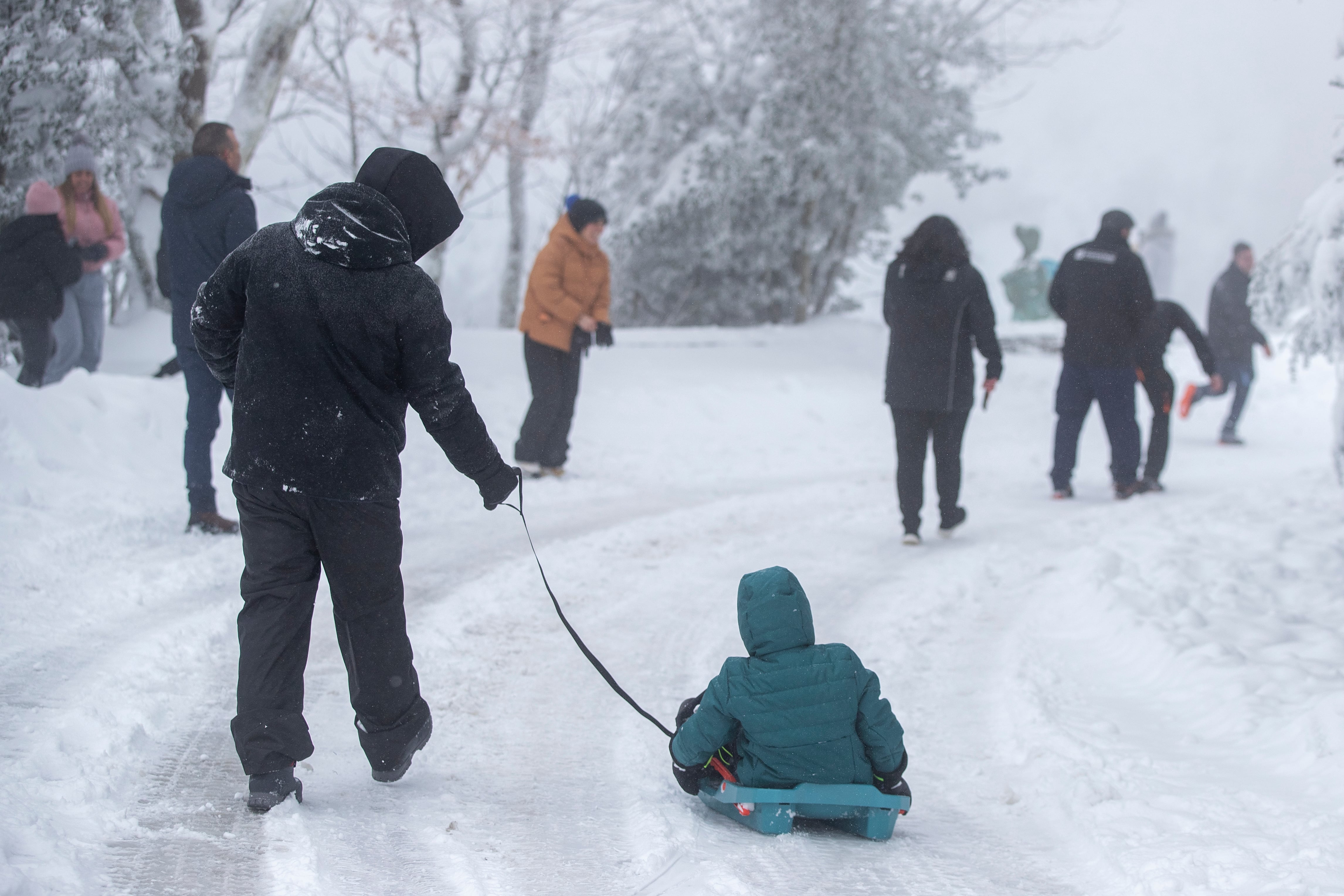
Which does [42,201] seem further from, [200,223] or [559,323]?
[559,323]

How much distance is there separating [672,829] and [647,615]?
2.13 m

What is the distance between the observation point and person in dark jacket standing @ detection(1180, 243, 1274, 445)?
12430 mm

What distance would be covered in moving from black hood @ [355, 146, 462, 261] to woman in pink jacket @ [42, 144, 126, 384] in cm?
541

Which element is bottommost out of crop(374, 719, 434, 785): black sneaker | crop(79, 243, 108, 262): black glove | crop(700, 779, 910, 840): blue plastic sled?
crop(700, 779, 910, 840): blue plastic sled

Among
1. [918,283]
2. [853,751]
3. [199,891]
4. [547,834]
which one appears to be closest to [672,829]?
[547,834]

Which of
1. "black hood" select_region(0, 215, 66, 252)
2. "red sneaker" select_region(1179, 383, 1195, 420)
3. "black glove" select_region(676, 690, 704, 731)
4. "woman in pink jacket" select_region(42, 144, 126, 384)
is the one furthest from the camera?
"red sneaker" select_region(1179, 383, 1195, 420)

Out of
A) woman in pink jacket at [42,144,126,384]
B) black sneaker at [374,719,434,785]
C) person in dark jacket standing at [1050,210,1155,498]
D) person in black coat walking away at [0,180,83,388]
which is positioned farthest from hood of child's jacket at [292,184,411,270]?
person in dark jacket standing at [1050,210,1155,498]

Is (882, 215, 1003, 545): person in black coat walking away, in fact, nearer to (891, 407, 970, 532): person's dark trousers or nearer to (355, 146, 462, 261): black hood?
(891, 407, 970, 532): person's dark trousers

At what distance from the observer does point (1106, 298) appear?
8297mm

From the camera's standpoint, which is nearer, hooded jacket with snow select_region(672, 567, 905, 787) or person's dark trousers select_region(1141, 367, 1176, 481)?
hooded jacket with snow select_region(672, 567, 905, 787)

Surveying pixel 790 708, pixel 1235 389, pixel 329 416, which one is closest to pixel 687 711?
pixel 790 708

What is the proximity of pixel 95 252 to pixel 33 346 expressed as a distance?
73cm

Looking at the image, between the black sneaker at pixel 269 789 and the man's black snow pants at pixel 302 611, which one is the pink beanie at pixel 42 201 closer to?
the man's black snow pants at pixel 302 611

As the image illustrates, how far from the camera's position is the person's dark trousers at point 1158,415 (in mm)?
8945
